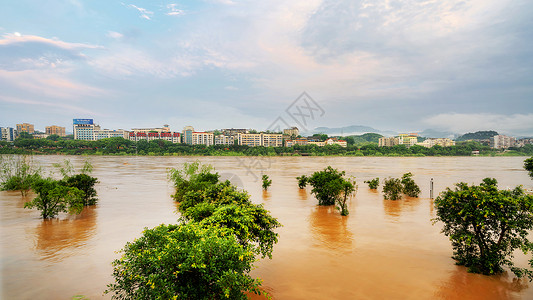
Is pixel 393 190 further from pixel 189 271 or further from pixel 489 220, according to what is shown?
pixel 189 271

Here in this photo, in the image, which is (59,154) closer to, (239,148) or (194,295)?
(239,148)

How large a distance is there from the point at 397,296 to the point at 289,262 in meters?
3.54

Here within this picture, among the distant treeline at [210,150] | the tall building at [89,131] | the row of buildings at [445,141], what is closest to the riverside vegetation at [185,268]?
the distant treeline at [210,150]

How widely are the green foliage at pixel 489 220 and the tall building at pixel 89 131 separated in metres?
155

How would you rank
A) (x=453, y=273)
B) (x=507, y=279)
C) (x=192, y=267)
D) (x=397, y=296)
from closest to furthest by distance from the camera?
(x=192, y=267) < (x=397, y=296) < (x=507, y=279) < (x=453, y=273)

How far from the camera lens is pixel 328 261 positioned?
32.5ft

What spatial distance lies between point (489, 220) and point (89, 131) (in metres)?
166

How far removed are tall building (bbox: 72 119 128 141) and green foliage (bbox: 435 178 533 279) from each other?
155m

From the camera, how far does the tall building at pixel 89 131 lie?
13943cm

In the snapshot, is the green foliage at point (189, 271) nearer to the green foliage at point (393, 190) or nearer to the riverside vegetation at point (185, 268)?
the riverside vegetation at point (185, 268)

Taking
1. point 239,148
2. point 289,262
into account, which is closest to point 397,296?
point 289,262

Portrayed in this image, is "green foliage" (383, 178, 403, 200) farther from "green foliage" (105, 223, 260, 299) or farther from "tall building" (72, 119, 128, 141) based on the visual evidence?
"tall building" (72, 119, 128, 141)

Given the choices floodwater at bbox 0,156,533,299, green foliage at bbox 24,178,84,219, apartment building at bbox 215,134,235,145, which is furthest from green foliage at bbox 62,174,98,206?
apartment building at bbox 215,134,235,145

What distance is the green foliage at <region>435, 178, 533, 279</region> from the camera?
7.59 meters
